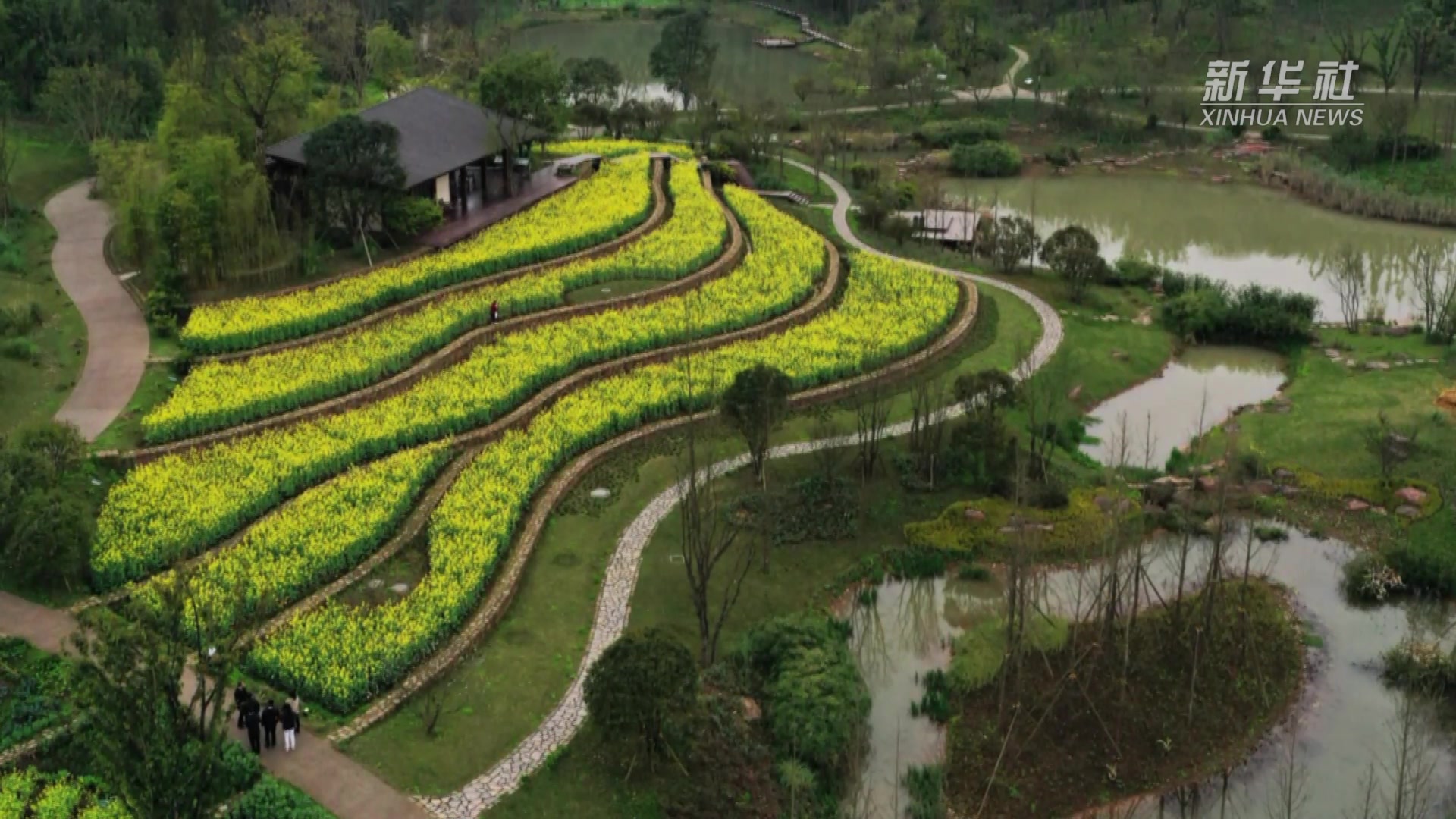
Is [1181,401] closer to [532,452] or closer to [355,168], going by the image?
[532,452]

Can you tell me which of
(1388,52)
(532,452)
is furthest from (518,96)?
(1388,52)

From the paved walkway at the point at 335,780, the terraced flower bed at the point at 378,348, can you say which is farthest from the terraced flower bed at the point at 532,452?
the terraced flower bed at the point at 378,348

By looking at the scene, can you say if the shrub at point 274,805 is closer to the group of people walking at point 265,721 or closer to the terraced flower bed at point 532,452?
the group of people walking at point 265,721

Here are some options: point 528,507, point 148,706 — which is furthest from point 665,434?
point 148,706

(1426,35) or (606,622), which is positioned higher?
(1426,35)

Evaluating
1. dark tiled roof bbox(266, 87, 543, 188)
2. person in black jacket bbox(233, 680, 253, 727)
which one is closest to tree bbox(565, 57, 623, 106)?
dark tiled roof bbox(266, 87, 543, 188)

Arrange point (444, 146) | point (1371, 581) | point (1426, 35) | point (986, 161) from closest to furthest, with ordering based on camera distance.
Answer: point (1371, 581), point (444, 146), point (986, 161), point (1426, 35)
